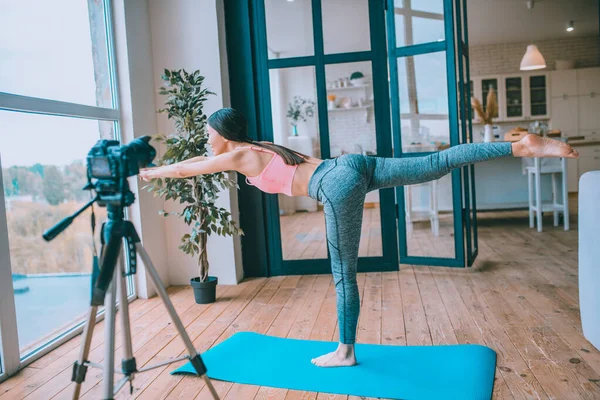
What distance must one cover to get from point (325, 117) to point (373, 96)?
45 centimetres

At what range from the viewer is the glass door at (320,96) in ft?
13.7

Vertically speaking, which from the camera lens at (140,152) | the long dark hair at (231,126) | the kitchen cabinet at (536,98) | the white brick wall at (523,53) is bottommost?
the camera lens at (140,152)

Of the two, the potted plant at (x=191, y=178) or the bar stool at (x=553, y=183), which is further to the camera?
the bar stool at (x=553, y=183)

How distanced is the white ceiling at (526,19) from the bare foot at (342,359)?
20.2 ft

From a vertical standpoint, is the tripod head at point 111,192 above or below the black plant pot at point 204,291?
above

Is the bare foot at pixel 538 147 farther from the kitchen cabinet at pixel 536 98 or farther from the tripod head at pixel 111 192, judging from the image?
the kitchen cabinet at pixel 536 98

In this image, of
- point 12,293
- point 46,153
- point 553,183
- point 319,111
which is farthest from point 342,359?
point 553,183

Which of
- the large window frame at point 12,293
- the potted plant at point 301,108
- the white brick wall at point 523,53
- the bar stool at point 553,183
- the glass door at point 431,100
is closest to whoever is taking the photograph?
the large window frame at point 12,293

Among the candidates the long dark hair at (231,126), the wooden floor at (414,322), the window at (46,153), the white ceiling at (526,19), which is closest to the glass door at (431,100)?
the wooden floor at (414,322)

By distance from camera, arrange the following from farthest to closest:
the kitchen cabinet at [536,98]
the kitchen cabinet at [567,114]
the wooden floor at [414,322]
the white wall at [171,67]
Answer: the kitchen cabinet at [536,98] < the kitchen cabinet at [567,114] < the white wall at [171,67] < the wooden floor at [414,322]

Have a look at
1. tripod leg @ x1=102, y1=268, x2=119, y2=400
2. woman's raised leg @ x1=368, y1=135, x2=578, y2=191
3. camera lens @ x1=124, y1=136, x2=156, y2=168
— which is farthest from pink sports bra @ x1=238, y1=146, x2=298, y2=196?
tripod leg @ x1=102, y1=268, x2=119, y2=400

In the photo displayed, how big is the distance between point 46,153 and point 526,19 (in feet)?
25.4

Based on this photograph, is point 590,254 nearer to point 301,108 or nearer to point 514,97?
point 301,108

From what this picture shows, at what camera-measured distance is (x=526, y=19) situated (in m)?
8.26
